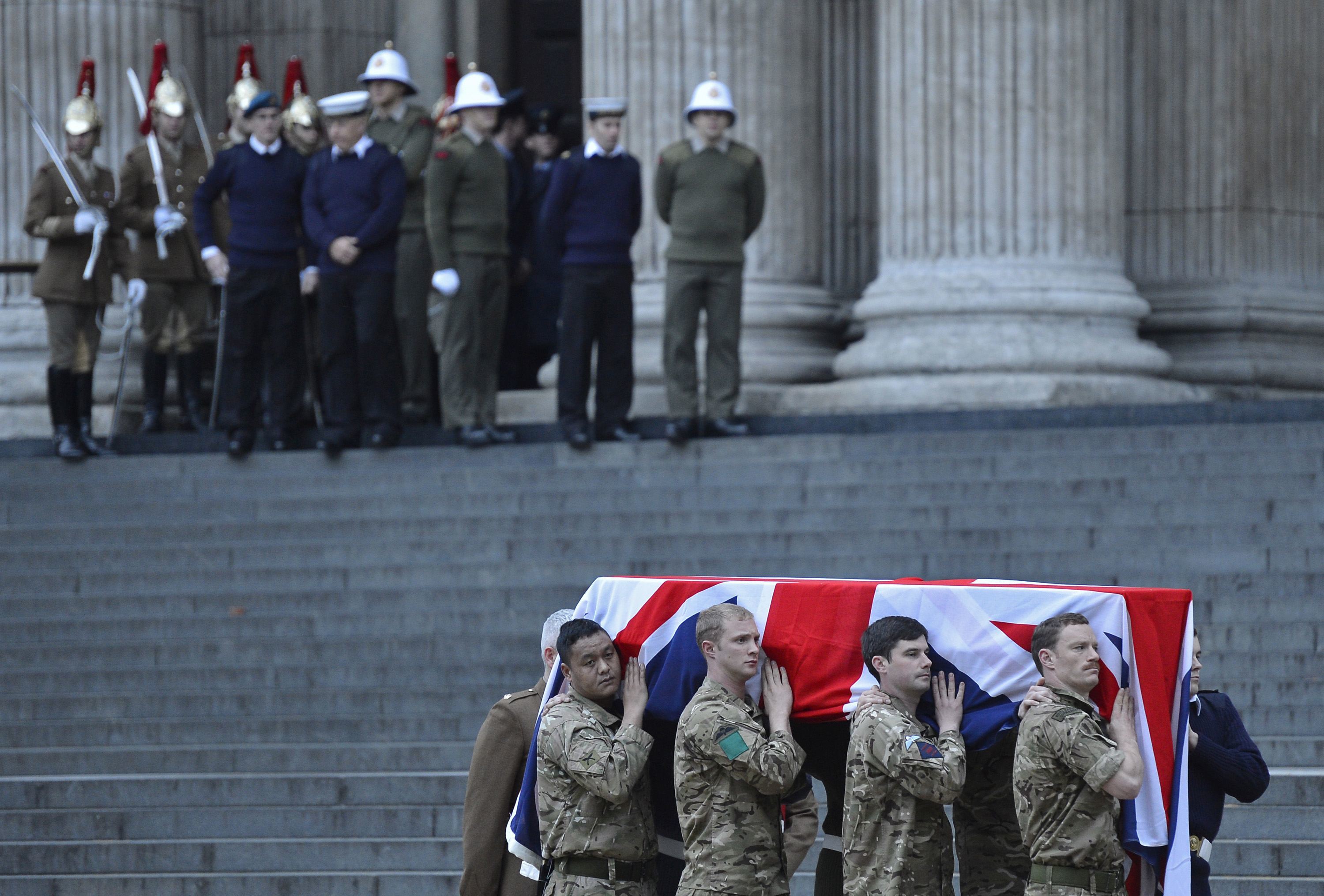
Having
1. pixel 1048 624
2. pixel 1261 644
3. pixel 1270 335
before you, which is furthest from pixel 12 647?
pixel 1270 335

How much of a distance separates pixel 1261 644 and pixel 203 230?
267 inches

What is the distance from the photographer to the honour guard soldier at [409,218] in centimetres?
1340

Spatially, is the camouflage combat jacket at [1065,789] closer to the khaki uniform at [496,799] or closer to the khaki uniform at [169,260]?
the khaki uniform at [496,799]

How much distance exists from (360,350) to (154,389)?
7.68 feet

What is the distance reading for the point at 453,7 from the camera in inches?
715

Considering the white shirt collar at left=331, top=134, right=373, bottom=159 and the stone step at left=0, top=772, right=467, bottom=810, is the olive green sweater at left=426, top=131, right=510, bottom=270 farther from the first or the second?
the stone step at left=0, top=772, right=467, bottom=810

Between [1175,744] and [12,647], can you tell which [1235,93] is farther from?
[1175,744]

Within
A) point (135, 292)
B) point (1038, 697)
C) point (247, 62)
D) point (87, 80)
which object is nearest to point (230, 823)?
point (1038, 697)

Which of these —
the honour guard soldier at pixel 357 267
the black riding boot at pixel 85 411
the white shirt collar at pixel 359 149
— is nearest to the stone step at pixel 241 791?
the honour guard soldier at pixel 357 267

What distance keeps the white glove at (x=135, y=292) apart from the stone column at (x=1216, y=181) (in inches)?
250

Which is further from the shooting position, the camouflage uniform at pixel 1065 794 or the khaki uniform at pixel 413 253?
the khaki uniform at pixel 413 253

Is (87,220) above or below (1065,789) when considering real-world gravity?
above

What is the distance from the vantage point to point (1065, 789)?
558 centimetres

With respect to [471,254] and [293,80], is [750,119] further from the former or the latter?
[293,80]
